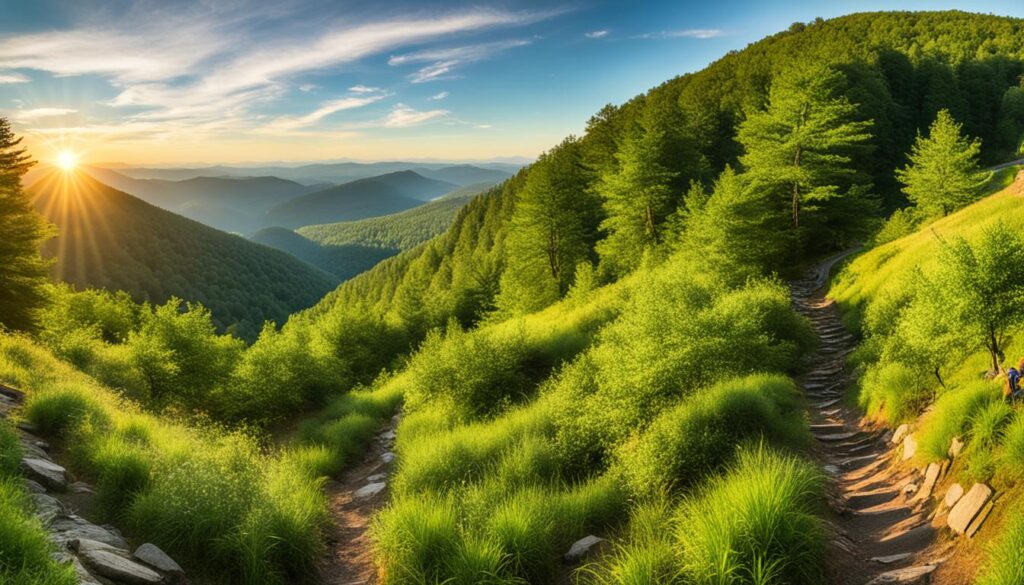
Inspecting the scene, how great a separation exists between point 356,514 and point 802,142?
3504cm

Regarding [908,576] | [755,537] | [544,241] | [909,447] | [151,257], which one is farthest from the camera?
[151,257]

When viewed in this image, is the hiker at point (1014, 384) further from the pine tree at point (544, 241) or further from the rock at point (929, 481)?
the pine tree at point (544, 241)

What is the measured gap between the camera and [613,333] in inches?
553

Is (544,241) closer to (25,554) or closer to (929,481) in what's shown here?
(929,481)

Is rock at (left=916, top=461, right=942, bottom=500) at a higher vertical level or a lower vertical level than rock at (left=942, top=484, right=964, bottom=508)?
lower

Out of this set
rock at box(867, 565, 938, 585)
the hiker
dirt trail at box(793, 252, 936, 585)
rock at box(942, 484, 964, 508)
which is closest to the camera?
rock at box(867, 565, 938, 585)

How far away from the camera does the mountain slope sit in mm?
126938

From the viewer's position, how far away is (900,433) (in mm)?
8547


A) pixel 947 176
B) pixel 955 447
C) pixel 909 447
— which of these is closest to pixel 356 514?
pixel 909 447

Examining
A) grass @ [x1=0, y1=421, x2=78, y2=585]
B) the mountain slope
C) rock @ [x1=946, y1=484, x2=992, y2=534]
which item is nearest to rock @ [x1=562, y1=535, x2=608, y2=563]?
rock @ [x1=946, y1=484, x2=992, y2=534]

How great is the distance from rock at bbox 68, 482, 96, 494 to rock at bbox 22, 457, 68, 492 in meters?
0.13

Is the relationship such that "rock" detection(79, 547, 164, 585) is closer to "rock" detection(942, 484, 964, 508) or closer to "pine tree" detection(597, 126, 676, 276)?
"rock" detection(942, 484, 964, 508)

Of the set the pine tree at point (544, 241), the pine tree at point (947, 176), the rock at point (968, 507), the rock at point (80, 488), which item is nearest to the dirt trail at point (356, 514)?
the rock at point (80, 488)

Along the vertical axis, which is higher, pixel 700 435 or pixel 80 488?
pixel 700 435
